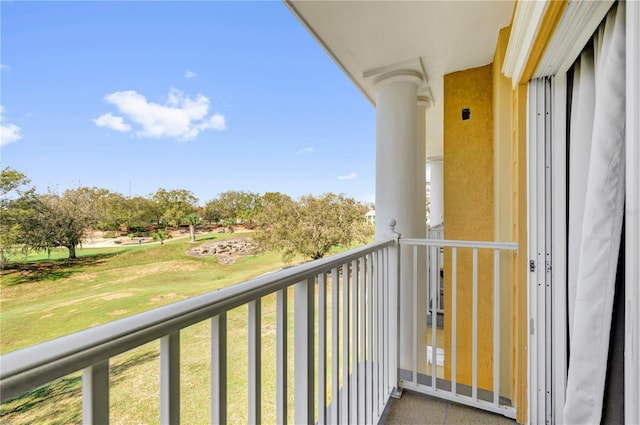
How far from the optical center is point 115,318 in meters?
0.63

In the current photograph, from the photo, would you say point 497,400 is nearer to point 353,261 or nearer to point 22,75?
point 353,261

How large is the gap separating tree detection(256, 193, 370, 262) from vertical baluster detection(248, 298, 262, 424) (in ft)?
4.82

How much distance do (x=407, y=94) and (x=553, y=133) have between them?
4.86 ft

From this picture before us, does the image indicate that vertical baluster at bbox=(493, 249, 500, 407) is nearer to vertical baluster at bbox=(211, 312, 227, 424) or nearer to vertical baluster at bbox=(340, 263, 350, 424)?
vertical baluster at bbox=(340, 263, 350, 424)

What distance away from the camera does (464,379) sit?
8.25ft

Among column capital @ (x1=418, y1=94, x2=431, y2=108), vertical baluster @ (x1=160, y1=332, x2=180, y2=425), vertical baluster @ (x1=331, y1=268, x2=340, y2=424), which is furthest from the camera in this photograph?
column capital @ (x1=418, y1=94, x2=431, y2=108)

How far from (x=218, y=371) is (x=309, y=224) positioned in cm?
252

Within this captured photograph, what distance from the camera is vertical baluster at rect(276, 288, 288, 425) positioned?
84 cm

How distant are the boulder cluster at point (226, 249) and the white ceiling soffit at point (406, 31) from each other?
158cm

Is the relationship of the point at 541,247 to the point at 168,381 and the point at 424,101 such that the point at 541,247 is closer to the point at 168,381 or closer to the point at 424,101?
the point at 168,381

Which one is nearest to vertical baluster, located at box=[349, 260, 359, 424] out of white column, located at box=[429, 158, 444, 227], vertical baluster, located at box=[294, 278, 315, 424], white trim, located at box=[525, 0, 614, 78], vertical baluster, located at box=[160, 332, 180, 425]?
vertical baluster, located at box=[294, 278, 315, 424]

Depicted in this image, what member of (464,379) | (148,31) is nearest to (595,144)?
(464,379)

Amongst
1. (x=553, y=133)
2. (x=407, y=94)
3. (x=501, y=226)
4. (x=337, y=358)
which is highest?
(x=407, y=94)

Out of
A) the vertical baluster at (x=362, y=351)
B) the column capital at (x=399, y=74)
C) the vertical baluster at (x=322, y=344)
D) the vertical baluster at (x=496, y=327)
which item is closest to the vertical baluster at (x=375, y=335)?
the vertical baluster at (x=362, y=351)
